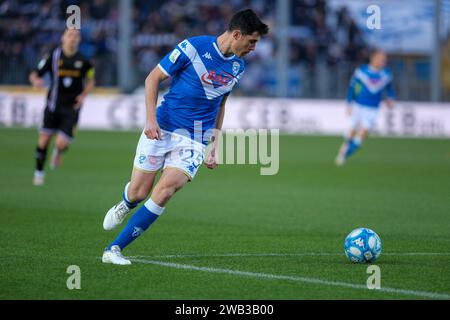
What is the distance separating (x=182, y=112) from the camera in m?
8.33

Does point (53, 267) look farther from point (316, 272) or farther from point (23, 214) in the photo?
point (23, 214)

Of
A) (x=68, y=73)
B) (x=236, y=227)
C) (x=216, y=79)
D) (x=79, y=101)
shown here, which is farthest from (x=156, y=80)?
(x=68, y=73)

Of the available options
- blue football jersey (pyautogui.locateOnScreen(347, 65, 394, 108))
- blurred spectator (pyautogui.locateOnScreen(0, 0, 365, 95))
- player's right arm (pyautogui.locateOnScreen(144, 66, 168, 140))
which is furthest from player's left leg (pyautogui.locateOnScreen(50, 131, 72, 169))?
blurred spectator (pyautogui.locateOnScreen(0, 0, 365, 95))

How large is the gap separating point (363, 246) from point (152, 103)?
2275 millimetres

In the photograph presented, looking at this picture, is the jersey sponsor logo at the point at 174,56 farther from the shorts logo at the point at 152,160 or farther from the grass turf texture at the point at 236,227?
the grass turf texture at the point at 236,227

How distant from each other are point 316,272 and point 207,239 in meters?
2.30

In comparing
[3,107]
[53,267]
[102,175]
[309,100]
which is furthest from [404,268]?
[3,107]

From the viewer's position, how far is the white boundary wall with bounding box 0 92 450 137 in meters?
28.9

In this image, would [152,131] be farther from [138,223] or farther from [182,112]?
[138,223]

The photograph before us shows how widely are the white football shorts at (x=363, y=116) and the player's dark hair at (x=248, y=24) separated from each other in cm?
1392

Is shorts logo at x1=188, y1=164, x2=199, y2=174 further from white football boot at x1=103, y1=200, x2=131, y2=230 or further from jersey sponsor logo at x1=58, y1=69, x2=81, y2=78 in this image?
jersey sponsor logo at x1=58, y1=69, x2=81, y2=78

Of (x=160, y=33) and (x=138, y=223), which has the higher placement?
(x=160, y=33)

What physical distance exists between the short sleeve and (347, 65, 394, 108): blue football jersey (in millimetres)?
14038

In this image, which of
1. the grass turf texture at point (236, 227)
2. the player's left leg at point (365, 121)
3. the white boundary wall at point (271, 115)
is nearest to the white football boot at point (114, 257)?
the grass turf texture at point (236, 227)
